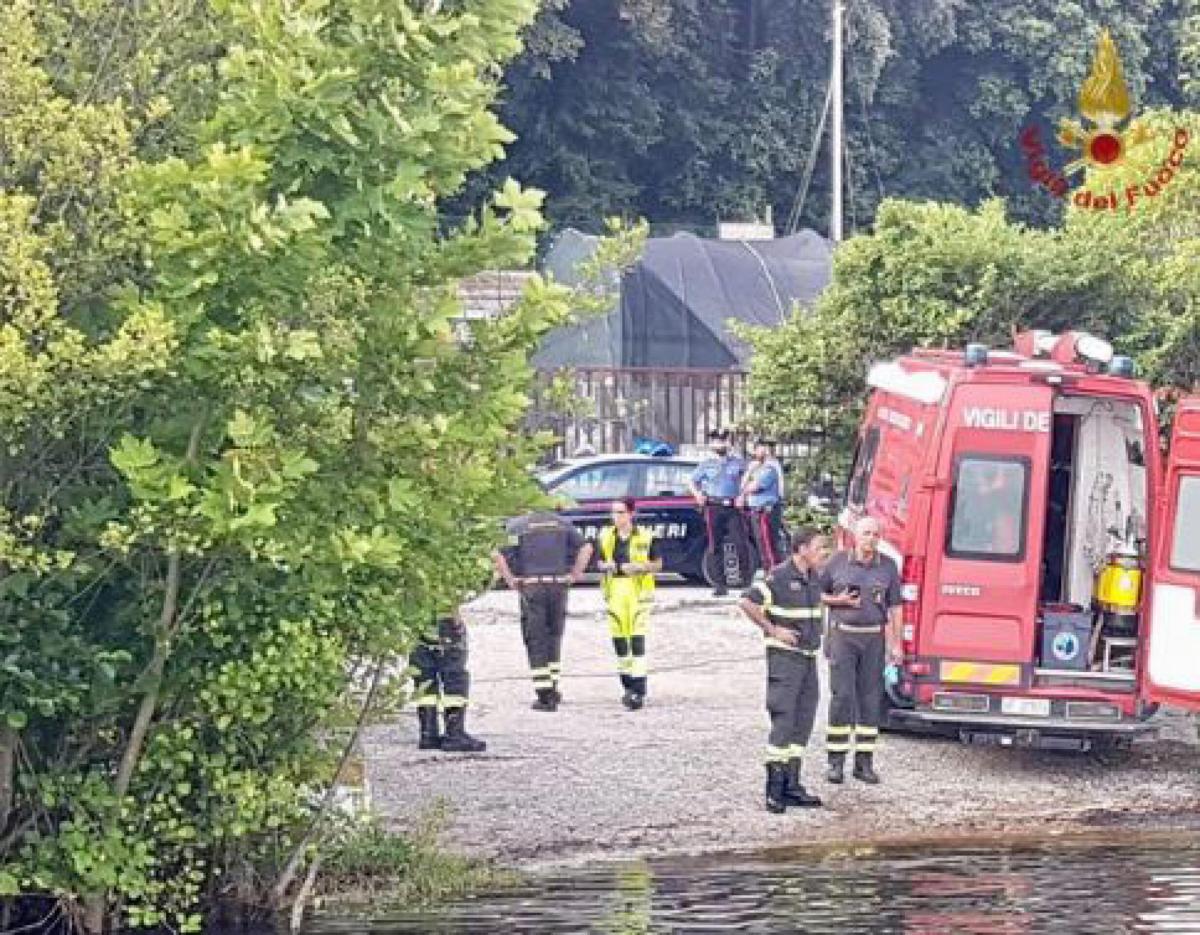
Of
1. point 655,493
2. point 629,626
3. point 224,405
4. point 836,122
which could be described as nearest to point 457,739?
point 629,626

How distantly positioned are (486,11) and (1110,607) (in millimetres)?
7708

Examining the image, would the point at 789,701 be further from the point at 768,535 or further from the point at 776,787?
the point at 768,535

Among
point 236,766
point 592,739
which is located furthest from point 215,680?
point 592,739

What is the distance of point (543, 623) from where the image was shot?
18.1 meters

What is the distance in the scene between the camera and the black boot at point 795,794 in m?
15.2

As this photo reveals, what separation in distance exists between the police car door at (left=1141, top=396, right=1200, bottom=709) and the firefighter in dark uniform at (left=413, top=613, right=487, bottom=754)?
454 cm

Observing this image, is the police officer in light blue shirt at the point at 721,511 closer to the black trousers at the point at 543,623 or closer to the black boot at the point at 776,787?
the black trousers at the point at 543,623

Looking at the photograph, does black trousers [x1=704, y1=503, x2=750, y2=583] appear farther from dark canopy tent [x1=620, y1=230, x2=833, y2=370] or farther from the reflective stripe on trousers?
dark canopy tent [x1=620, y1=230, x2=833, y2=370]

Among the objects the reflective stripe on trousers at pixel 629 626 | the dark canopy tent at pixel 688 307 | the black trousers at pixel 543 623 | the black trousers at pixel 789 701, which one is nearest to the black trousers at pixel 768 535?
the reflective stripe on trousers at pixel 629 626

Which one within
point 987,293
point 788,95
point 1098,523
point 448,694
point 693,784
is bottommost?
point 693,784

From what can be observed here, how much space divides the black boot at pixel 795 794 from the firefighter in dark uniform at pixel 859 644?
0.67 meters

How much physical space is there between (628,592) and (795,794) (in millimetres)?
3509

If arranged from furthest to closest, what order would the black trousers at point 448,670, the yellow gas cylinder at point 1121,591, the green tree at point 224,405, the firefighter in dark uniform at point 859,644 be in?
the yellow gas cylinder at point 1121,591
the black trousers at point 448,670
the firefighter in dark uniform at point 859,644
the green tree at point 224,405

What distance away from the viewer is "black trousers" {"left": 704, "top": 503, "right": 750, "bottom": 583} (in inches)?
1016
